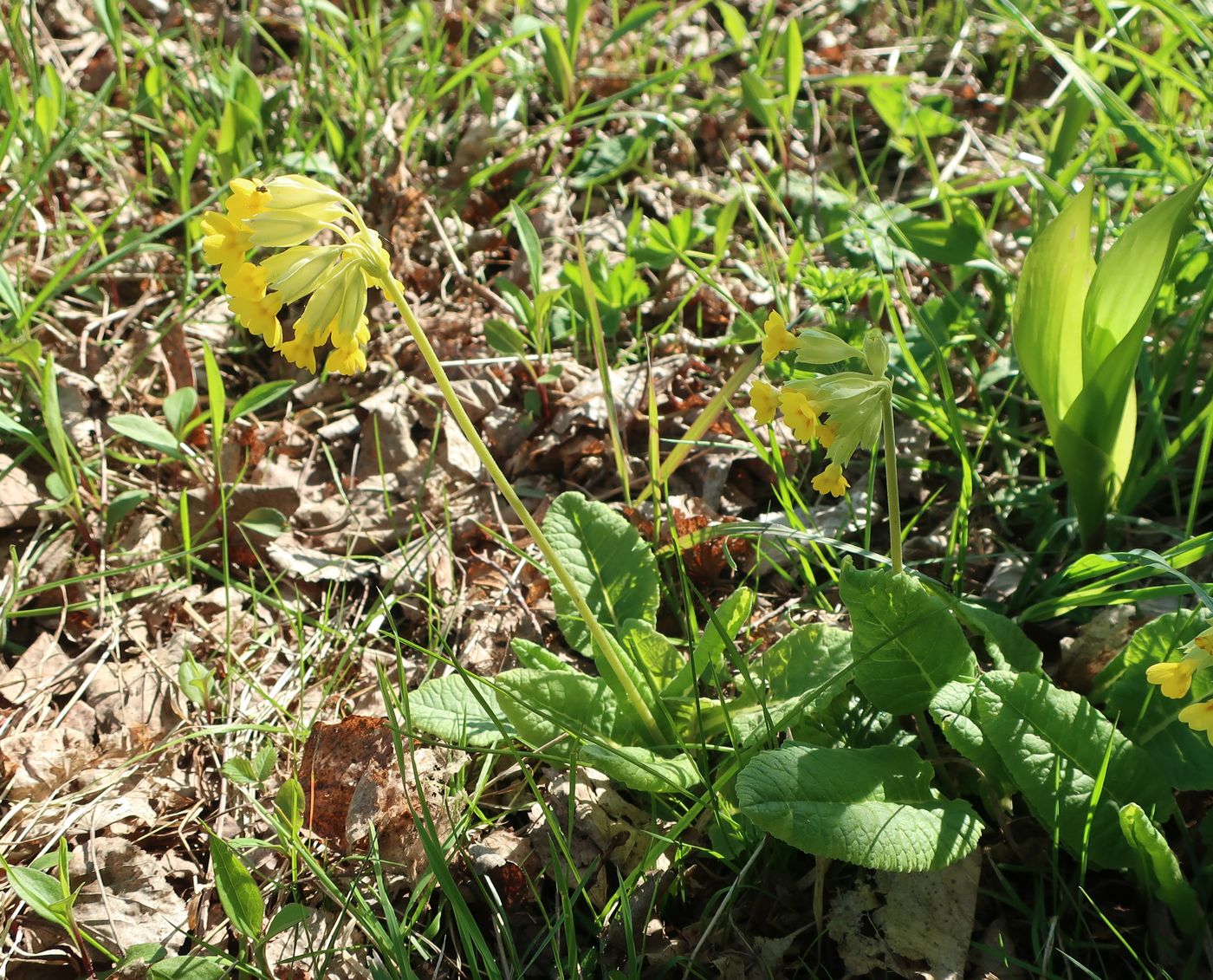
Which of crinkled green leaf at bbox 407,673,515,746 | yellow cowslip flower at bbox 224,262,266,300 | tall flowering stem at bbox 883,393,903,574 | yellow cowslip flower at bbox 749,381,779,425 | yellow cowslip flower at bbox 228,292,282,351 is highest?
yellow cowslip flower at bbox 224,262,266,300

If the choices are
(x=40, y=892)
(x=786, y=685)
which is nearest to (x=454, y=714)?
(x=786, y=685)

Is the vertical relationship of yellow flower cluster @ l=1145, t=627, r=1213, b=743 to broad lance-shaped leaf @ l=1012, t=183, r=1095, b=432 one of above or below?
below

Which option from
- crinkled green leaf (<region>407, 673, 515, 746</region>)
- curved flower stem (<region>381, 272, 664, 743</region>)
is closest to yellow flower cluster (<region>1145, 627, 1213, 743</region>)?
curved flower stem (<region>381, 272, 664, 743</region>)

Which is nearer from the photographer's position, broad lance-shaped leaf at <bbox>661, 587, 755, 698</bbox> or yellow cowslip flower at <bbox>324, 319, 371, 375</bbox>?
yellow cowslip flower at <bbox>324, 319, 371, 375</bbox>

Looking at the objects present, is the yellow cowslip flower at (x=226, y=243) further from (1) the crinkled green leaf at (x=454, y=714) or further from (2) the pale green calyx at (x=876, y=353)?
(2) the pale green calyx at (x=876, y=353)

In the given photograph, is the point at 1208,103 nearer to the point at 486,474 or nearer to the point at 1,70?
the point at 486,474

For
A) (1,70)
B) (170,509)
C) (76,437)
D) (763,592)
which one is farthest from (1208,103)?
(1,70)

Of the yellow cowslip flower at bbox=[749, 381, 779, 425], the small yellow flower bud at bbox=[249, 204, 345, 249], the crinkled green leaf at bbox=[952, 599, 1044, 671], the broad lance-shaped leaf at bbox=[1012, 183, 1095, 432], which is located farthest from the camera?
the broad lance-shaped leaf at bbox=[1012, 183, 1095, 432]

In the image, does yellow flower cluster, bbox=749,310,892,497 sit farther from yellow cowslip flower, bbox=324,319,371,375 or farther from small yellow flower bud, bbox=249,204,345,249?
small yellow flower bud, bbox=249,204,345,249
